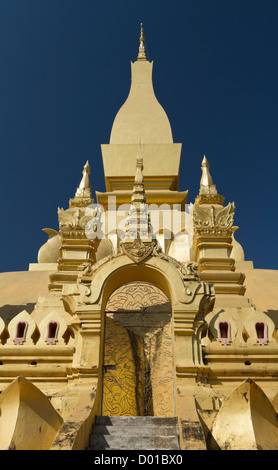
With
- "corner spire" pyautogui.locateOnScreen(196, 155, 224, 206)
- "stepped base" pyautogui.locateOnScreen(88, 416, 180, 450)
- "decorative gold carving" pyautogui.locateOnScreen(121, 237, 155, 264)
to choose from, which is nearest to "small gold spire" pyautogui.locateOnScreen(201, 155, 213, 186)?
"corner spire" pyautogui.locateOnScreen(196, 155, 224, 206)

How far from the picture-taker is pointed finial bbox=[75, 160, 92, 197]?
1588 centimetres

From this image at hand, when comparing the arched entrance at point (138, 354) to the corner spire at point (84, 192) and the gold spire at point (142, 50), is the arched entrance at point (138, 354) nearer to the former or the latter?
the corner spire at point (84, 192)

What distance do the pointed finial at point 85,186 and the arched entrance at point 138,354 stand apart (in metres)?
7.54

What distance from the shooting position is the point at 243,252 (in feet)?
69.3

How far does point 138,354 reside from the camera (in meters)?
8.40

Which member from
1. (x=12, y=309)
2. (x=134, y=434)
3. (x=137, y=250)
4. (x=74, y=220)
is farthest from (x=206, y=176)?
(x=134, y=434)

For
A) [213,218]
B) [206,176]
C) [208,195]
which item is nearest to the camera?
[213,218]

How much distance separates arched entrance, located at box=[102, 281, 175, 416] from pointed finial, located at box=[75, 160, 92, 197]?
754 cm

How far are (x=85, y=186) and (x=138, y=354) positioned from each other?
940cm

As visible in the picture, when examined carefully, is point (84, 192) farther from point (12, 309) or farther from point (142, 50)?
point (142, 50)

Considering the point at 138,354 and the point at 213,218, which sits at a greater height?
the point at 213,218

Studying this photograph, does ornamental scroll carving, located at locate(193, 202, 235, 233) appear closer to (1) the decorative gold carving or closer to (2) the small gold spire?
(2) the small gold spire
